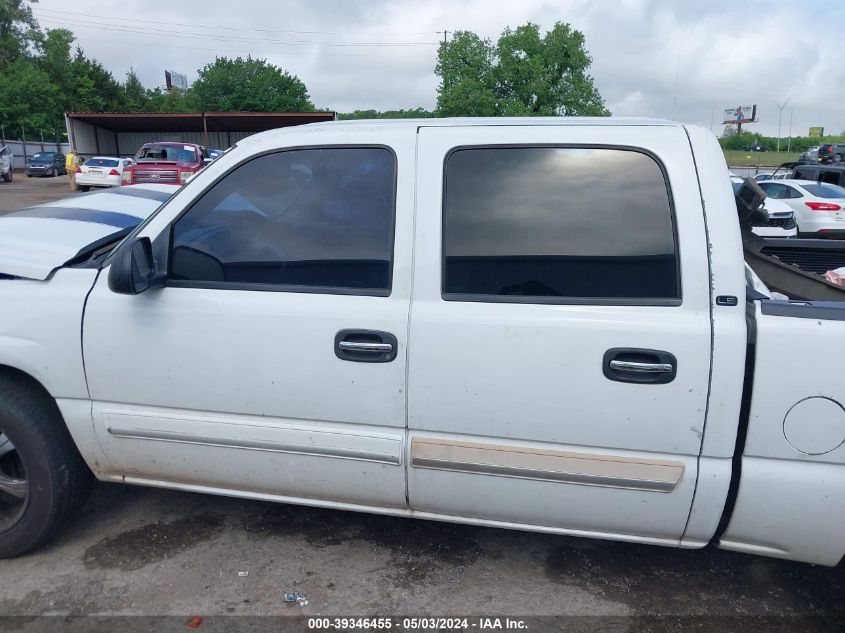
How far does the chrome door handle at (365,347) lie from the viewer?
241cm

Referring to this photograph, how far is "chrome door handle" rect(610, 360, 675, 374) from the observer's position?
2.22 metres

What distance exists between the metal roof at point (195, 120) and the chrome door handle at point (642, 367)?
1011 inches

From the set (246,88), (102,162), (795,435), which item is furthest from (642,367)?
(246,88)

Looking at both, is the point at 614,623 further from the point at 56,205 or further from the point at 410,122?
the point at 56,205

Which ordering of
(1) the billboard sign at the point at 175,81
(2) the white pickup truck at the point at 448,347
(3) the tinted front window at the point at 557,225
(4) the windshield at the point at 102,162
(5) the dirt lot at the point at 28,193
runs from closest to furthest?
1. (2) the white pickup truck at the point at 448,347
2. (3) the tinted front window at the point at 557,225
3. (5) the dirt lot at the point at 28,193
4. (4) the windshield at the point at 102,162
5. (1) the billboard sign at the point at 175,81

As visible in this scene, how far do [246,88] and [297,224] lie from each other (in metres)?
58.6

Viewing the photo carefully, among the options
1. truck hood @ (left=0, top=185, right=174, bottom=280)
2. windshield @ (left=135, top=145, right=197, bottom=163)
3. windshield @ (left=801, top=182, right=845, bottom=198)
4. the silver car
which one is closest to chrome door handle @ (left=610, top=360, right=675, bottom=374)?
truck hood @ (left=0, top=185, right=174, bottom=280)

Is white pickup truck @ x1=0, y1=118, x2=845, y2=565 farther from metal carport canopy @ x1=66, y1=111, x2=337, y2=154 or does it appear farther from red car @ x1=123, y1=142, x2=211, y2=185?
metal carport canopy @ x1=66, y1=111, x2=337, y2=154

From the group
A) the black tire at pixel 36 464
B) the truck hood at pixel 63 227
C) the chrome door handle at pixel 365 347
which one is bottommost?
the black tire at pixel 36 464

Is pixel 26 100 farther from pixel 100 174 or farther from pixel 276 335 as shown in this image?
pixel 276 335

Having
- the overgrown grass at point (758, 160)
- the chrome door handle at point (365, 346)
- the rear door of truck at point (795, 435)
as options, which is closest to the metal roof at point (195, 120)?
the chrome door handle at point (365, 346)

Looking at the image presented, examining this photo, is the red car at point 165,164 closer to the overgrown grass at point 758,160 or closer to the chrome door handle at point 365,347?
the chrome door handle at point 365,347

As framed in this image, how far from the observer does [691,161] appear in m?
2.31

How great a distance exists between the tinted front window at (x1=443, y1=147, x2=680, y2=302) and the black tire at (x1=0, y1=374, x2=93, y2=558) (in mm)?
1786
